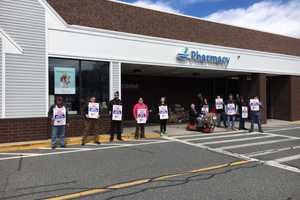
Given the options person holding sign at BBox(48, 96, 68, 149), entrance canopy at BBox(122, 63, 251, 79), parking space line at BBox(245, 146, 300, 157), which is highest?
entrance canopy at BBox(122, 63, 251, 79)

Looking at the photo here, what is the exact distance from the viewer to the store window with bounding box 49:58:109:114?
13945mm

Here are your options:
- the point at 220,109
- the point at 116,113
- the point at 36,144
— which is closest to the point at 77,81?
the point at 116,113

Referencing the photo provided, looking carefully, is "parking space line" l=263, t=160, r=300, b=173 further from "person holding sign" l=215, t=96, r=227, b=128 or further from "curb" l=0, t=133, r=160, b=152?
"person holding sign" l=215, t=96, r=227, b=128

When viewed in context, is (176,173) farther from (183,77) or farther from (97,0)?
(183,77)

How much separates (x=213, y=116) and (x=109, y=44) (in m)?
6.05

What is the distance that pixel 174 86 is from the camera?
2598 centimetres

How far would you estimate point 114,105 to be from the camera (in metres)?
13.8

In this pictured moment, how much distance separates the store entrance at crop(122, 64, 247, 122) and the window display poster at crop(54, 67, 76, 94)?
737 centimetres

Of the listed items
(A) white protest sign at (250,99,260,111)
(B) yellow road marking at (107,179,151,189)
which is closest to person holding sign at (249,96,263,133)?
(A) white protest sign at (250,99,260,111)

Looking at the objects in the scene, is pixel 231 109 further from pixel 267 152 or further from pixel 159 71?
pixel 267 152

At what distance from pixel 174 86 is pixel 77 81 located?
12.3 metres

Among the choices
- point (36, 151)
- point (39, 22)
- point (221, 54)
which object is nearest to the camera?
point (36, 151)

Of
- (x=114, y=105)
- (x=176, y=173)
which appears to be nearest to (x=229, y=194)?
(x=176, y=173)

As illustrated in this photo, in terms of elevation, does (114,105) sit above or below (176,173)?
above
